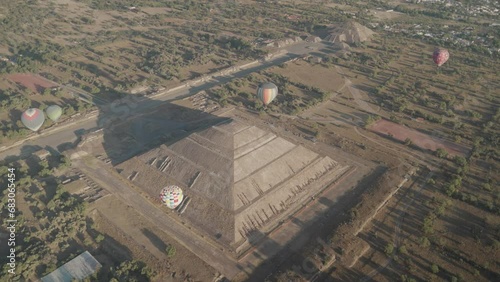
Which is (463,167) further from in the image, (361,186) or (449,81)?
(449,81)

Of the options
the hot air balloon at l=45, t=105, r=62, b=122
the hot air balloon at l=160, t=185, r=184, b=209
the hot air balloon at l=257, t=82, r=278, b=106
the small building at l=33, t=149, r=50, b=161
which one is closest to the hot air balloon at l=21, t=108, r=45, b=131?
the hot air balloon at l=45, t=105, r=62, b=122

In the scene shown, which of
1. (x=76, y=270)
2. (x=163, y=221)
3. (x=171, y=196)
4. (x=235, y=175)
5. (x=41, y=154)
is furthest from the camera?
(x=41, y=154)

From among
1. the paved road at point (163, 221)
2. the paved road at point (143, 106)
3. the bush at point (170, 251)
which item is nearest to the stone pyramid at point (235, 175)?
the paved road at point (163, 221)

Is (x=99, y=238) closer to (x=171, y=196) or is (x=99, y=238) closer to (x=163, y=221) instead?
(x=163, y=221)

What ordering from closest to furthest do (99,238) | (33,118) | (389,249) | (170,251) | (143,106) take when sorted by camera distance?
(170,251) → (389,249) → (99,238) → (33,118) → (143,106)

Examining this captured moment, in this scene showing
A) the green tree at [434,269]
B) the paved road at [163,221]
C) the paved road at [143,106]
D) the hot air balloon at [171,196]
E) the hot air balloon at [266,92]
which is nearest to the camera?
the green tree at [434,269]

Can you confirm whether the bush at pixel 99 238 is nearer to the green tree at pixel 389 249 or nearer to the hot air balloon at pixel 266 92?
the green tree at pixel 389 249

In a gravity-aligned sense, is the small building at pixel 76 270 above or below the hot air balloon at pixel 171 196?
below

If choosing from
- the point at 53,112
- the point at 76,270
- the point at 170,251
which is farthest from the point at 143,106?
the point at 76,270
